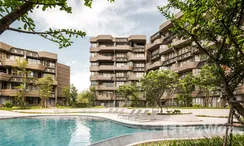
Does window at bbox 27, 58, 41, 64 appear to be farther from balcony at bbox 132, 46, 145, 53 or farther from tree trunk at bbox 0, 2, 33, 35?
tree trunk at bbox 0, 2, 33, 35

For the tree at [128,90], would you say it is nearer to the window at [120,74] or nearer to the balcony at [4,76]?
the window at [120,74]

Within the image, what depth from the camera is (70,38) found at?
3844 mm

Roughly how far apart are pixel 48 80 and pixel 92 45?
17.7 meters

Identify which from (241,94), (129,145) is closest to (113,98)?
(241,94)

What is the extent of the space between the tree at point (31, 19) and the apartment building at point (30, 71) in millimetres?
43611

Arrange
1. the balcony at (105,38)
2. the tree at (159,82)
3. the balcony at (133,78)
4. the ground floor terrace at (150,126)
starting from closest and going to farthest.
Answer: the ground floor terrace at (150,126), the tree at (159,82), the balcony at (133,78), the balcony at (105,38)

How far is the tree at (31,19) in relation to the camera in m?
2.84

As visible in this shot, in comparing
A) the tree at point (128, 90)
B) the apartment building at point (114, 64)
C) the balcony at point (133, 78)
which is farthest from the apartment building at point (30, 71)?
the balcony at point (133, 78)

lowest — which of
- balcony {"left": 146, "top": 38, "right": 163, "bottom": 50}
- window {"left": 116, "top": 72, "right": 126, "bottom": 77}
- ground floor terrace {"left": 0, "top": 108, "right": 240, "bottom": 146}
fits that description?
ground floor terrace {"left": 0, "top": 108, "right": 240, "bottom": 146}

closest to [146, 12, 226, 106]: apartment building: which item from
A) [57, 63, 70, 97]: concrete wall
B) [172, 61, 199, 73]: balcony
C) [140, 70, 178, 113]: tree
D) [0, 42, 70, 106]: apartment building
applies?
[172, 61, 199, 73]: balcony

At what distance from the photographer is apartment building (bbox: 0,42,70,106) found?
1796 inches

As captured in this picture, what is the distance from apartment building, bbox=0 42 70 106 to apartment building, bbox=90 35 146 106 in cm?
881

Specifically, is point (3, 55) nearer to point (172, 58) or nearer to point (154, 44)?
point (154, 44)

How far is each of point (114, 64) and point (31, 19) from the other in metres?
54.7
